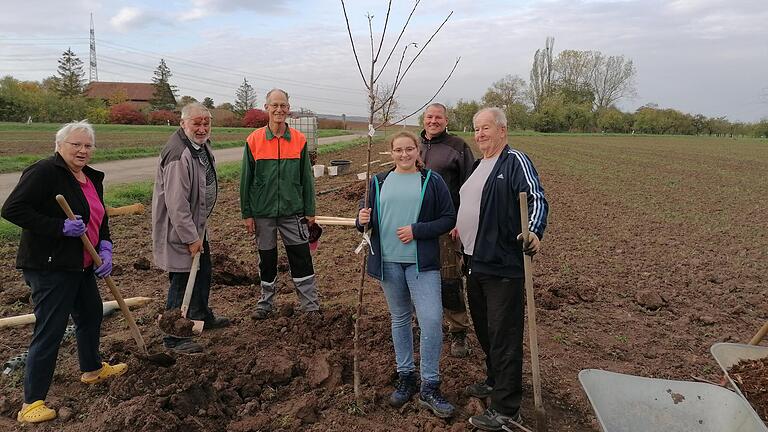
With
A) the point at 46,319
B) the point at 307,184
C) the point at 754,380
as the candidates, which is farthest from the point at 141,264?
the point at 754,380

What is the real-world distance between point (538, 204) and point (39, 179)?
297 cm

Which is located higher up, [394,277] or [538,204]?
[538,204]

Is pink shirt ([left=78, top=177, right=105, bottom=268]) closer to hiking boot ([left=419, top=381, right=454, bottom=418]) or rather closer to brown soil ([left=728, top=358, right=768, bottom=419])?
hiking boot ([left=419, top=381, right=454, bottom=418])

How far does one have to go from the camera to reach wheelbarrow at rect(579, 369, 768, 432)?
2.76m

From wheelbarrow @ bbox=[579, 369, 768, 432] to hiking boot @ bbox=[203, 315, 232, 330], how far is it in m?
3.25

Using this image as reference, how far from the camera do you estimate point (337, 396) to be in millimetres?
3504

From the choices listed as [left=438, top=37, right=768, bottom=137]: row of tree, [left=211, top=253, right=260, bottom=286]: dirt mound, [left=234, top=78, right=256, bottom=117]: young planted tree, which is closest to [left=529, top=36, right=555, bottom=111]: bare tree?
[left=438, top=37, right=768, bottom=137]: row of tree

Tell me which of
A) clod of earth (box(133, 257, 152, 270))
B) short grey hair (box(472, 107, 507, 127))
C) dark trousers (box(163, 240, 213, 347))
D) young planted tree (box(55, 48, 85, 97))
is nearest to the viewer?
short grey hair (box(472, 107, 507, 127))

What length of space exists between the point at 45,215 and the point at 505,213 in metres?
2.76

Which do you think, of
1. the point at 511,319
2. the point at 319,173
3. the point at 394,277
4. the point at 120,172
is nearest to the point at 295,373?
the point at 394,277

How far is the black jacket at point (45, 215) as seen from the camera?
9.95ft

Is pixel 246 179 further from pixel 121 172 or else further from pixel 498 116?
pixel 121 172

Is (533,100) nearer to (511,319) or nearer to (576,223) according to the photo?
(576,223)

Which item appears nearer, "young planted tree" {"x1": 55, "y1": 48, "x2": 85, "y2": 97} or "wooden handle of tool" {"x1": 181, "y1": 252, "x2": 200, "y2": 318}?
"wooden handle of tool" {"x1": 181, "y1": 252, "x2": 200, "y2": 318}
